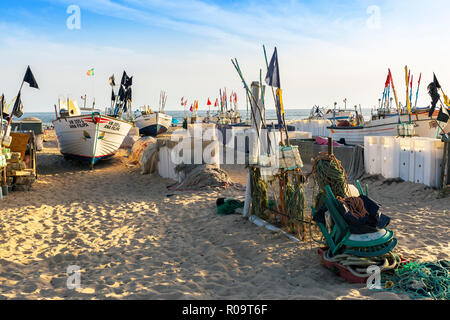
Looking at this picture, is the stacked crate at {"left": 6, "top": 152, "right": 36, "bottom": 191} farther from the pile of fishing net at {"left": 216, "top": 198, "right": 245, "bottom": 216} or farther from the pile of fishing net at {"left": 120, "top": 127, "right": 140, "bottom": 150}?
the pile of fishing net at {"left": 120, "top": 127, "right": 140, "bottom": 150}

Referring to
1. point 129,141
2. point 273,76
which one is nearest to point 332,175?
point 273,76

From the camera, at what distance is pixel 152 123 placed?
1232 inches

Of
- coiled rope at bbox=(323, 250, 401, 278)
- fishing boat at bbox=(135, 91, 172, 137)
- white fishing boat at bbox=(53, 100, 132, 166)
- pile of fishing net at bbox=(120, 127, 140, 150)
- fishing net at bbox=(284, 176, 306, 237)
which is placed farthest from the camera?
fishing boat at bbox=(135, 91, 172, 137)

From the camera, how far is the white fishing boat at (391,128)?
649 inches

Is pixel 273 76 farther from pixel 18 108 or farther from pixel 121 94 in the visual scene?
pixel 121 94

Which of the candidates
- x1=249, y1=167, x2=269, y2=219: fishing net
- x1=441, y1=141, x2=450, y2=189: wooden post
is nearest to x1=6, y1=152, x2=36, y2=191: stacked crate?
x1=249, y1=167, x2=269, y2=219: fishing net

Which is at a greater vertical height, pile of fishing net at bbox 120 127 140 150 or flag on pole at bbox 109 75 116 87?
flag on pole at bbox 109 75 116 87

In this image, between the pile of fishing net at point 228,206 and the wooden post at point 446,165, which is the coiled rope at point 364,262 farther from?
the wooden post at point 446,165

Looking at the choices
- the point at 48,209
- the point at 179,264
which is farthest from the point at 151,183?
the point at 179,264

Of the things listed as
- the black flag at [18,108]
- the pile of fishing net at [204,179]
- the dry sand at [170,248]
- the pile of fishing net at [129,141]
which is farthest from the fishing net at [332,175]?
the pile of fishing net at [129,141]

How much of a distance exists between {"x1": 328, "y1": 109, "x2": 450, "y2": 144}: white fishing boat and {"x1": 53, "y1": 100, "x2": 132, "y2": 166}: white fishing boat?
1244cm

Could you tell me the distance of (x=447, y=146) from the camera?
8961 mm

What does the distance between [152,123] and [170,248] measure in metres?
26.1

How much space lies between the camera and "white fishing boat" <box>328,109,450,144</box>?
54.1 feet
